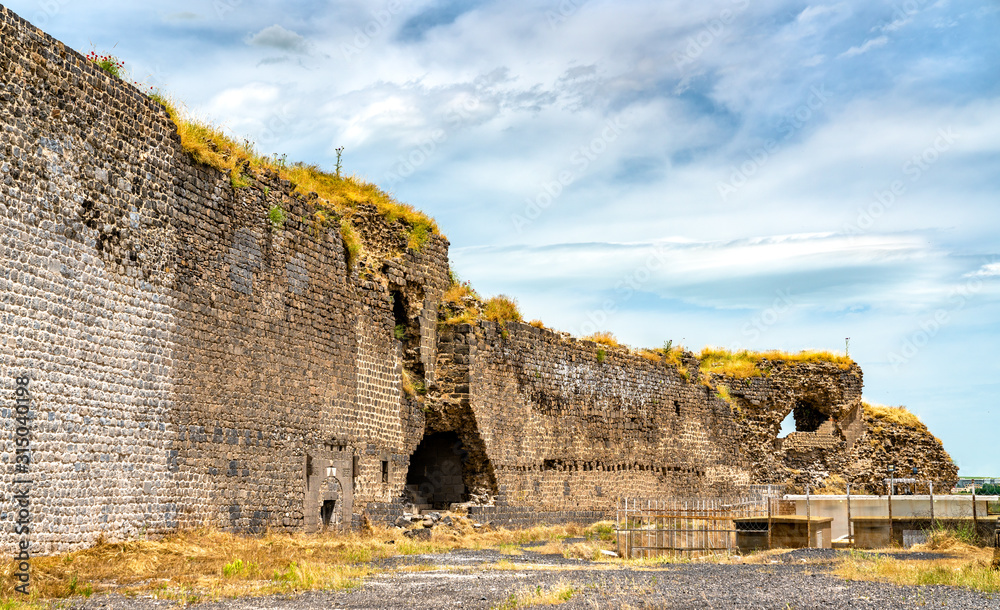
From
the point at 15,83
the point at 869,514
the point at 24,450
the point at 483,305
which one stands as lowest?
the point at 869,514

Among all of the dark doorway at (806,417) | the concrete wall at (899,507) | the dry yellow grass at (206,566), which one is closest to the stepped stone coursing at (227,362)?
the dry yellow grass at (206,566)

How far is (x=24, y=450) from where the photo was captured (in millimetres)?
11344

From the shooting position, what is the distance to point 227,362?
585 inches

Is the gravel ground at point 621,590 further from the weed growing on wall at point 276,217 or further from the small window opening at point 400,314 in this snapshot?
the small window opening at point 400,314

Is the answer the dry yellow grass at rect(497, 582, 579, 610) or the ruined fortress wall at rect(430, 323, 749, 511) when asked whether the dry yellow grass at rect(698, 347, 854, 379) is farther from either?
the dry yellow grass at rect(497, 582, 579, 610)

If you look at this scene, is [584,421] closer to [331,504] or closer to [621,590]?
[331,504]

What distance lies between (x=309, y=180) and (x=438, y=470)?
6910 millimetres

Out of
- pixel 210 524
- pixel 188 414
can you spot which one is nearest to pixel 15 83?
pixel 188 414

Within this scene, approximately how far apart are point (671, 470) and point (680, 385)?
2613 mm

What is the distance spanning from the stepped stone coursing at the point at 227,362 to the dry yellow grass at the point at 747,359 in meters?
6.73

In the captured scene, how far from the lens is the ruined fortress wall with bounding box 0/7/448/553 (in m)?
11.6

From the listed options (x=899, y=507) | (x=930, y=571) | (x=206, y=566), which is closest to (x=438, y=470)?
(x=206, y=566)

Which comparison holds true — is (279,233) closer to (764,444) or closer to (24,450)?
(24,450)

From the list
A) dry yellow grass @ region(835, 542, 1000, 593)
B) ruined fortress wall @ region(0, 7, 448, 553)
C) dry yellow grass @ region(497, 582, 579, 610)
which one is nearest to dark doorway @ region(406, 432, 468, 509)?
ruined fortress wall @ region(0, 7, 448, 553)
